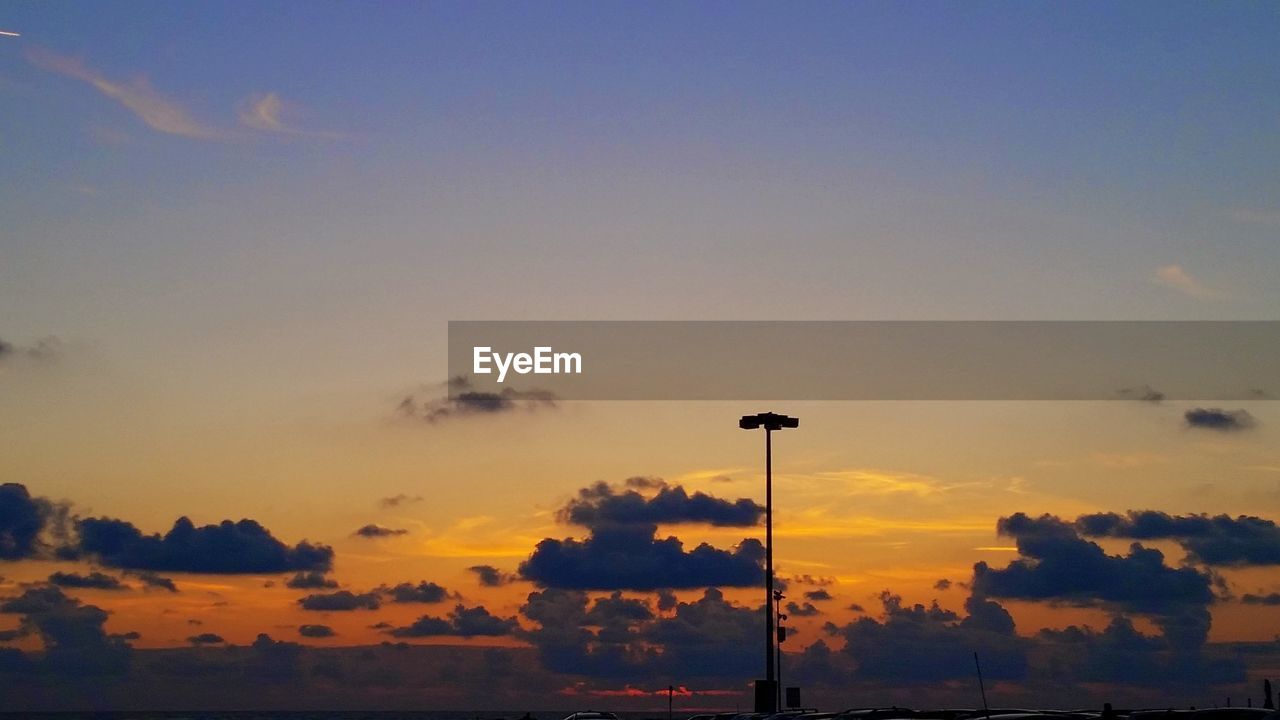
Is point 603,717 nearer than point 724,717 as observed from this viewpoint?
Yes

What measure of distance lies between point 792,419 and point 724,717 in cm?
1188

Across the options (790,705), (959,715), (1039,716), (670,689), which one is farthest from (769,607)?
(1039,716)

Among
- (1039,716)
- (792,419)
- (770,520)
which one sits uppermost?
(792,419)

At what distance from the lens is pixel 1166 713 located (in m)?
27.7

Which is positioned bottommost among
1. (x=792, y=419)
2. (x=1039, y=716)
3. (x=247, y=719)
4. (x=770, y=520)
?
(x=247, y=719)

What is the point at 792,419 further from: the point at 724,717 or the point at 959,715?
the point at 959,715

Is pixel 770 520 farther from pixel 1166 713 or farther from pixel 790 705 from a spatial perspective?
pixel 1166 713

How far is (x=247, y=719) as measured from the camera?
161 m

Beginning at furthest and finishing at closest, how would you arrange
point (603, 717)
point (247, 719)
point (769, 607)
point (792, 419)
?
point (247, 719)
point (792, 419)
point (769, 607)
point (603, 717)

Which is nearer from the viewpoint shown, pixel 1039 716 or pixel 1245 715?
pixel 1245 715

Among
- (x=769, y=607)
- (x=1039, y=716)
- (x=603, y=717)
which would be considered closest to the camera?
(x=1039, y=716)

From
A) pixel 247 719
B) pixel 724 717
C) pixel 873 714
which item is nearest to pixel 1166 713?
pixel 873 714

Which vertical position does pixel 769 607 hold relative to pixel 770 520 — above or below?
below

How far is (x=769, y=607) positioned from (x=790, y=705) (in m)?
4.19
